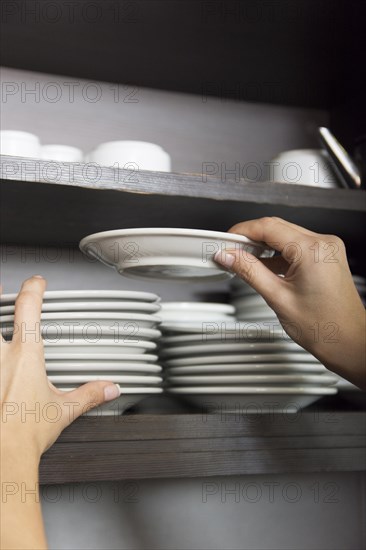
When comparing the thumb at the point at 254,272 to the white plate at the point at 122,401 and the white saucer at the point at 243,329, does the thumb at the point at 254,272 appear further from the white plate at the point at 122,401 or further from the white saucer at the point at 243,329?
the white plate at the point at 122,401

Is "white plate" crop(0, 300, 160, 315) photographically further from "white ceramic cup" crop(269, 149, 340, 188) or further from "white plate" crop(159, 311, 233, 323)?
"white ceramic cup" crop(269, 149, 340, 188)

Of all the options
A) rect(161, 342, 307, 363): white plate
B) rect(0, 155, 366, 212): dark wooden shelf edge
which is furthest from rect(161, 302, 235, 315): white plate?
rect(0, 155, 366, 212): dark wooden shelf edge

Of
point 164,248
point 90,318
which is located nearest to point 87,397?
point 90,318

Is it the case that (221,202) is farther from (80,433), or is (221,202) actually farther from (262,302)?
(80,433)

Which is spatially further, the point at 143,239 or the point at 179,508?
the point at 179,508

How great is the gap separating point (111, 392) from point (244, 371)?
0.73 ft

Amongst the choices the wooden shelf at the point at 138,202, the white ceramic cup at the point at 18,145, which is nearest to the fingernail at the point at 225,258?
the wooden shelf at the point at 138,202

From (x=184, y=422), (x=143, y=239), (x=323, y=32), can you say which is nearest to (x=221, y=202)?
(x=143, y=239)

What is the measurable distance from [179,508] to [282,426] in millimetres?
450

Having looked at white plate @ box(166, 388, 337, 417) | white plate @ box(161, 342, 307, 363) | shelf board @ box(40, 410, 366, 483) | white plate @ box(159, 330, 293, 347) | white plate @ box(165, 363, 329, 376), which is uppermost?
white plate @ box(159, 330, 293, 347)

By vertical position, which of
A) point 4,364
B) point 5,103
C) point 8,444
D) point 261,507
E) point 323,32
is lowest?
point 261,507

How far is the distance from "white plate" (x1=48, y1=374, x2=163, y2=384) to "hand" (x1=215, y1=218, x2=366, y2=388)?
21 cm

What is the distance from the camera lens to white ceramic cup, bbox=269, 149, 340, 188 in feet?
3.96

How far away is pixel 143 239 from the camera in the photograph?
3.24ft
